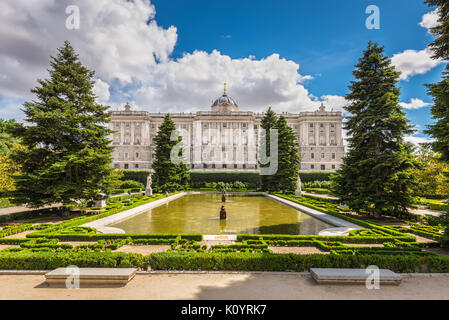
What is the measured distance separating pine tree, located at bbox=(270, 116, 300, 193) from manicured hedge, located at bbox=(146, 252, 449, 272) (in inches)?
828

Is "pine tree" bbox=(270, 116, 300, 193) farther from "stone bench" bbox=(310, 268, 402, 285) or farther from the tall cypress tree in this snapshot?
"stone bench" bbox=(310, 268, 402, 285)

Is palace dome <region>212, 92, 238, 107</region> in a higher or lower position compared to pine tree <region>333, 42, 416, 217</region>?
higher

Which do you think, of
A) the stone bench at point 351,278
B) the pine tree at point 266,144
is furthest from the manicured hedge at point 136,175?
the stone bench at point 351,278

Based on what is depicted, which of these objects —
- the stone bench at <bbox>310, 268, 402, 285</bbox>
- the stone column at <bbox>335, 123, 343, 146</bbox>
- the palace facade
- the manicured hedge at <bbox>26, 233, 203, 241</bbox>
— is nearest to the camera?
the stone bench at <bbox>310, 268, 402, 285</bbox>

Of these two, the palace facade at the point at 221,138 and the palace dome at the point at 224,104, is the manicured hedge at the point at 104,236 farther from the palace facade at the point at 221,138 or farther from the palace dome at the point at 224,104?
the palace dome at the point at 224,104

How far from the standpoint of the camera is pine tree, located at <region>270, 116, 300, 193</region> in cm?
2706

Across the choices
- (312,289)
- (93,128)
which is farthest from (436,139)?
(93,128)

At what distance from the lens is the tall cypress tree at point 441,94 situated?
296 inches

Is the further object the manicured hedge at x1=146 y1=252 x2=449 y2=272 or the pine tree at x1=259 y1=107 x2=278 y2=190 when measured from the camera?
the pine tree at x1=259 y1=107 x2=278 y2=190

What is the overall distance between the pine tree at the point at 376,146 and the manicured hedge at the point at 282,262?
21.4 feet

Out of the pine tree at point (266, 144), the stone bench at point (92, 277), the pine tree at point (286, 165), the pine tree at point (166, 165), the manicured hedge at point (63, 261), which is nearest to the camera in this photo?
the stone bench at point (92, 277)

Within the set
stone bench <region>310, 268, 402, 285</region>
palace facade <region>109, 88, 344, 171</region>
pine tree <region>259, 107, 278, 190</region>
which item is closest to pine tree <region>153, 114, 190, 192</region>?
pine tree <region>259, 107, 278, 190</region>

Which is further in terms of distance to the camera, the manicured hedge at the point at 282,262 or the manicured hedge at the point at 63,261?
the manicured hedge at the point at 282,262
